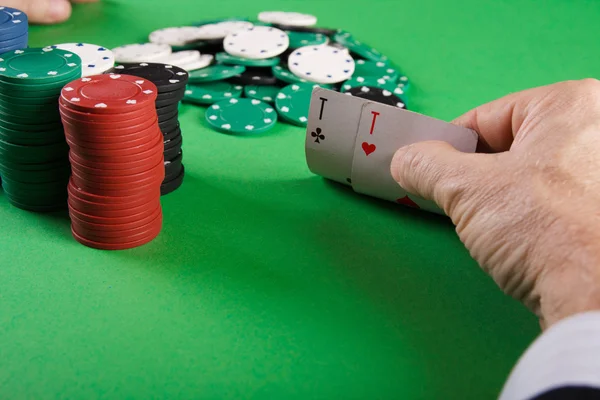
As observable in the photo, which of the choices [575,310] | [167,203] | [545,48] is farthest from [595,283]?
[545,48]

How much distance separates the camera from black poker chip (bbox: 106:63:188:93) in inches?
84.0

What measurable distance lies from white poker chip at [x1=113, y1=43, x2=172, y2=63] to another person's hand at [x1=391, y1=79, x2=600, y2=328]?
1732 millimetres

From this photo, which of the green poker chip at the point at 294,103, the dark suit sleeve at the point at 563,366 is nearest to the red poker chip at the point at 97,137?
the green poker chip at the point at 294,103

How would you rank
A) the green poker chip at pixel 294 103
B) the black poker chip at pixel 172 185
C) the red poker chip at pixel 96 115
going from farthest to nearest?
1. the green poker chip at pixel 294 103
2. the black poker chip at pixel 172 185
3. the red poker chip at pixel 96 115

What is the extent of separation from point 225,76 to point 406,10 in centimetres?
196

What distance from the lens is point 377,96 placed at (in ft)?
9.02

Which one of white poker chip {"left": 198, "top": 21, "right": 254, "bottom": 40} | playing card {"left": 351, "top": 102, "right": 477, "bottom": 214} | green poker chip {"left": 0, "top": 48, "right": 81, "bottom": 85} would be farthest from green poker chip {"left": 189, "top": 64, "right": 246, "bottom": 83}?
playing card {"left": 351, "top": 102, "right": 477, "bottom": 214}

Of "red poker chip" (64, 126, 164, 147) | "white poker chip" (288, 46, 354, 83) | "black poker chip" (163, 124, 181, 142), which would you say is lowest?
"white poker chip" (288, 46, 354, 83)

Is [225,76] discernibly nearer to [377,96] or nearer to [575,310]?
[377,96]

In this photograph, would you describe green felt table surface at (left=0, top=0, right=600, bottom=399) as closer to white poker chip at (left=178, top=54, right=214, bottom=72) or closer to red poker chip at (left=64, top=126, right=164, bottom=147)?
red poker chip at (left=64, top=126, right=164, bottom=147)

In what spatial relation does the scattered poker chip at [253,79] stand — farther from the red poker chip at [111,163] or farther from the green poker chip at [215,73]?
the red poker chip at [111,163]

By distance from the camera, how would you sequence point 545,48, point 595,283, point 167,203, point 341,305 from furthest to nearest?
point 545,48 → point 167,203 → point 341,305 → point 595,283

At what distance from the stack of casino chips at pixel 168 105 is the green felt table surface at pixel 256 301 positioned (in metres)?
0.07

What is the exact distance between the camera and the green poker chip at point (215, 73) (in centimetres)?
305
